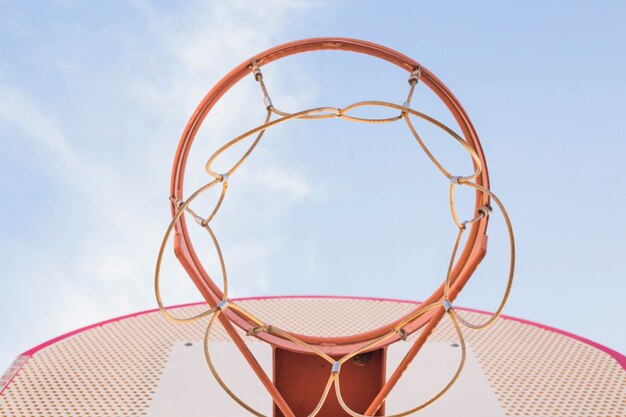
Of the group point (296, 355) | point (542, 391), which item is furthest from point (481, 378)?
point (296, 355)

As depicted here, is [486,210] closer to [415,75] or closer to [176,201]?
[415,75]

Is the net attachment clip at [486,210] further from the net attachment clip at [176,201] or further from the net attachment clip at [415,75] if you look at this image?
the net attachment clip at [176,201]

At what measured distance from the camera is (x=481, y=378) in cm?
462

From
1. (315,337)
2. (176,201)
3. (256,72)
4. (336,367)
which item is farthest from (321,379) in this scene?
(256,72)

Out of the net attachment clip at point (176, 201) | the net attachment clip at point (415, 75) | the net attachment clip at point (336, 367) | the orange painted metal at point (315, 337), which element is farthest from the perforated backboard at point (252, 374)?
the net attachment clip at point (415, 75)

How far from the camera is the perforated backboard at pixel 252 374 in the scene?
14.0ft

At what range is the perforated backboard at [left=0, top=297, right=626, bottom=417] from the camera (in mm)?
4262

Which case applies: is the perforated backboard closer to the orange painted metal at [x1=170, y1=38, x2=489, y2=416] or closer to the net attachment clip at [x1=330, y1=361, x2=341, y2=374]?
the orange painted metal at [x1=170, y1=38, x2=489, y2=416]

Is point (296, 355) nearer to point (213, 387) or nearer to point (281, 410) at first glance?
point (281, 410)

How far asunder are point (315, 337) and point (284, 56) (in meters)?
1.32

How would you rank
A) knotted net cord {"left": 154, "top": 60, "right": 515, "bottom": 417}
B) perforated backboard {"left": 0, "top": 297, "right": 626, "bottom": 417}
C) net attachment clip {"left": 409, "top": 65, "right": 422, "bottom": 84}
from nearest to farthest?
1. knotted net cord {"left": 154, "top": 60, "right": 515, "bottom": 417}
2. net attachment clip {"left": 409, "top": 65, "right": 422, "bottom": 84}
3. perforated backboard {"left": 0, "top": 297, "right": 626, "bottom": 417}

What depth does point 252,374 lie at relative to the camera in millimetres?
4637

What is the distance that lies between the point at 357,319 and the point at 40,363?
6.99 ft

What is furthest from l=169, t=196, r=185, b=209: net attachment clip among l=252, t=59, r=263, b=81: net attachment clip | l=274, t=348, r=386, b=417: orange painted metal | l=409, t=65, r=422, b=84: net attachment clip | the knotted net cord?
l=409, t=65, r=422, b=84: net attachment clip
